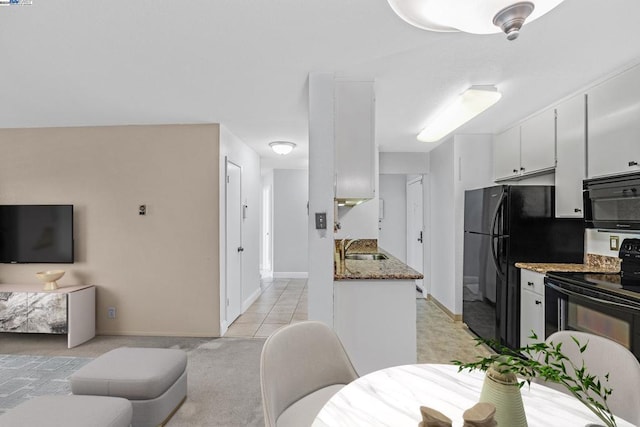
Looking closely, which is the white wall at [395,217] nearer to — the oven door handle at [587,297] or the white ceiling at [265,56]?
the white ceiling at [265,56]

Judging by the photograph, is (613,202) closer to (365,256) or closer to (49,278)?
(365,256)

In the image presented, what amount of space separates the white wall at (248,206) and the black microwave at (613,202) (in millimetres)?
3457

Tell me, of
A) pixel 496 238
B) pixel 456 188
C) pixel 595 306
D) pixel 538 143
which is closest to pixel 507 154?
pixel 538 143

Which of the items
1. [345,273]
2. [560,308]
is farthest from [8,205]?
[560,308]

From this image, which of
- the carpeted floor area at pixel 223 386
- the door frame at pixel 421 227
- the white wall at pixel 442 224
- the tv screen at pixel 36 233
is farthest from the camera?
the door frame at pixel 421 227

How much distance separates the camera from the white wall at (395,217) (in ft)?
22.6

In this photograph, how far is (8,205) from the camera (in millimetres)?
3877

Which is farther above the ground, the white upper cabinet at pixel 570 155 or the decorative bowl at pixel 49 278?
the white upper cabinet at pixel 570 155

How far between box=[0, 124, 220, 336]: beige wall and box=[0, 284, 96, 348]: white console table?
34cm

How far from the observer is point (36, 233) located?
382 centimetres

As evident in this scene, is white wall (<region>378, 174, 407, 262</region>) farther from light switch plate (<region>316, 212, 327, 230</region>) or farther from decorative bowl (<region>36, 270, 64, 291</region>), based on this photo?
decorative bowl (<region>36, 270, 64, 291</region>)

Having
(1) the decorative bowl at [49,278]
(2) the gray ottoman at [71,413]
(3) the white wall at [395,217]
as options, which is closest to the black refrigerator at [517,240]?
(2) the gray ottoman at [71,413]

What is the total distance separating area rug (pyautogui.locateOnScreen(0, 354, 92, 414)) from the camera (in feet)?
8.26

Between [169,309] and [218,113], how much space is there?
7.33 ft
